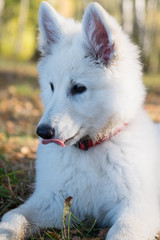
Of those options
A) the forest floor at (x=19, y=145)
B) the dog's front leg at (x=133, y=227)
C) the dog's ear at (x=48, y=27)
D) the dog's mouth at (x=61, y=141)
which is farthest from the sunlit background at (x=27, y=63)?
the dog's front leg at (x=133, y=227)

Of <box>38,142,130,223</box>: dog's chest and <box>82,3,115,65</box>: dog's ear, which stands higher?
<box>82,3,115,65</box>: dog's ear

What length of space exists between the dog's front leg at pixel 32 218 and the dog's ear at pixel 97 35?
124 cm

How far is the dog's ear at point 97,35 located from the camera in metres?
2.41

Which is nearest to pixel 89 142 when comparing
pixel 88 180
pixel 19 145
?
pixel 88 180

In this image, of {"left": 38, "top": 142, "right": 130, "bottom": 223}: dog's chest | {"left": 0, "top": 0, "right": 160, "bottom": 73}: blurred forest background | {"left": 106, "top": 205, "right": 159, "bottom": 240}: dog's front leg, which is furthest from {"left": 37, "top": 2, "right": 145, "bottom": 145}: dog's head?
{"left": 0, "top": 0, "right": 160, "bottom": 73}: blurred forest background

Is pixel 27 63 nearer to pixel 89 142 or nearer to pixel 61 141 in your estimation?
pixel 89 142

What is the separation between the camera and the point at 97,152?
2.72 meters

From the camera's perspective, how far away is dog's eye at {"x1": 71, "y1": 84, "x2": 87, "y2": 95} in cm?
258

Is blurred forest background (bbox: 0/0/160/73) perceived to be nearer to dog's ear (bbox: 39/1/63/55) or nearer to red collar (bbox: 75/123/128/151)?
dog's ear (bbox: 39/1/63/55)

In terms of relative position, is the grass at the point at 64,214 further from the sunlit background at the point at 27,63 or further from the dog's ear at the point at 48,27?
the dog's ear at the point at 48,27

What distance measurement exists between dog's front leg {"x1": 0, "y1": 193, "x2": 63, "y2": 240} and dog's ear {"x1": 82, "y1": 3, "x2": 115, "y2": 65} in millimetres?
1242

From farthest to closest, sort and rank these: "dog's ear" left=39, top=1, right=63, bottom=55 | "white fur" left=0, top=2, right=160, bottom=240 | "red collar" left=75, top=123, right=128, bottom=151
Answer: "dog's ear" left=39, top=1, right=63, bottom=55, "red collar" left=75, top=123, right=128, bottom=151, "white fur" left=0, top=2, right=160, bottom=240

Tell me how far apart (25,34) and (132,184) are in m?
22.4

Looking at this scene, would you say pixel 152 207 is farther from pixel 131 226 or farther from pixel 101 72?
pixel 101 72
